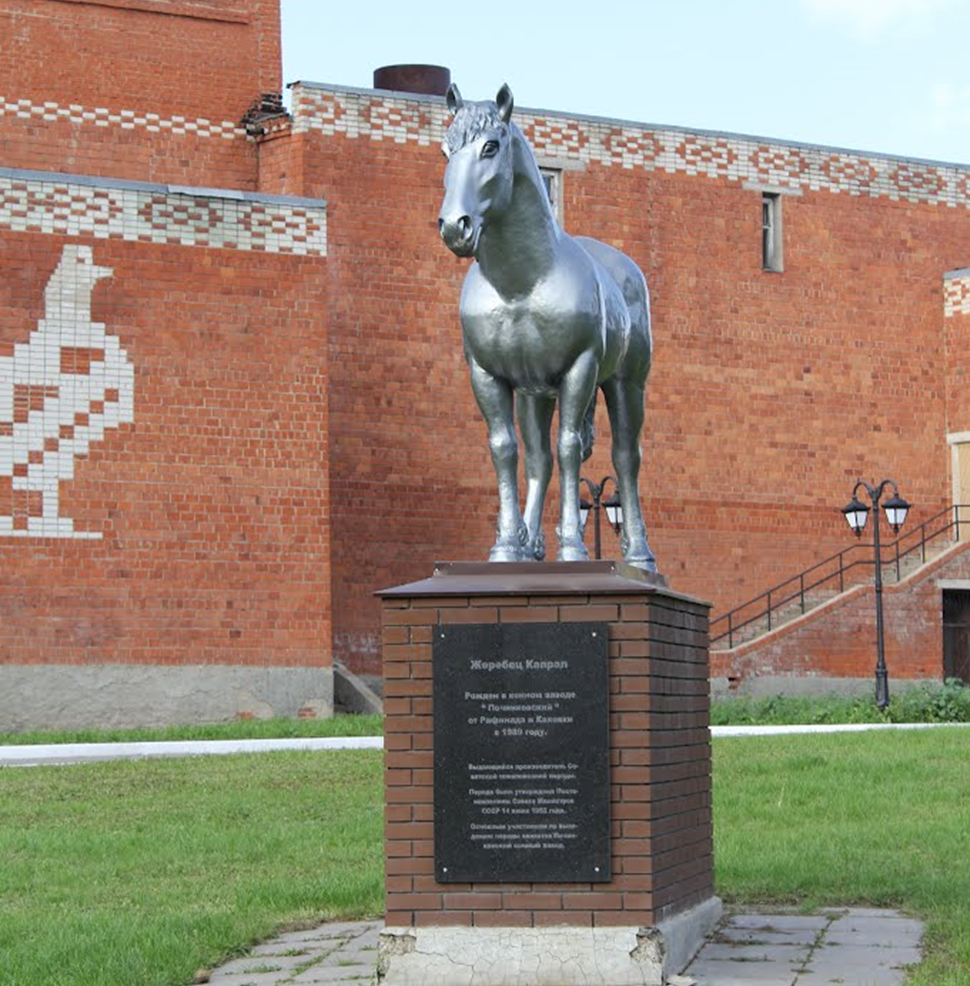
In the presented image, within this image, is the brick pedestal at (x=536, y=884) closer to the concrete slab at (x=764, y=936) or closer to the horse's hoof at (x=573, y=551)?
the horse's hoof at (x=573, y=551)

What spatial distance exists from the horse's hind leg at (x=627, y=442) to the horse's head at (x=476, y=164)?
202 centimetres

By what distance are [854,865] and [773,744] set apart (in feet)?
25.9

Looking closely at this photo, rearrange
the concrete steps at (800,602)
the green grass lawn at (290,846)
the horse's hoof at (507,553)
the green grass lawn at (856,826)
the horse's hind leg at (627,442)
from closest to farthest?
the horse's hoof at (507,553) < the green grass lawn at (290,846) < the horse's hind leg at (627,442) < the green grass lawn at (856,826) < the concrete steps at (800,602)

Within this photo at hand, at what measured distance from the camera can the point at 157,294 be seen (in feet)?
101

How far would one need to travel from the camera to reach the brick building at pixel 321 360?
30.1 meters

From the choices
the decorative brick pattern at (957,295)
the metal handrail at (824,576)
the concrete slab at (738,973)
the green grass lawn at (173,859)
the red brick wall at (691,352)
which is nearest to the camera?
the concrete slab at (738,973)

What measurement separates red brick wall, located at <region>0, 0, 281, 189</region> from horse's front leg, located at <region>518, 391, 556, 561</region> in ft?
83.1

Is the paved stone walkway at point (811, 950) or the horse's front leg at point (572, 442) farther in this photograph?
the horse's front leg at point (572, 442)

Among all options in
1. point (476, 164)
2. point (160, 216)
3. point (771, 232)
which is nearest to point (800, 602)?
point (771, 232)

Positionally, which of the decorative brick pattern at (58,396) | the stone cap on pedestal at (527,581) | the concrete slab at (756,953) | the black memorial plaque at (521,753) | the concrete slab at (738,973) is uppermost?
the decorative brick pattern at (58,396)

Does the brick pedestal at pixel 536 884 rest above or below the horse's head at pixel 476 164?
below

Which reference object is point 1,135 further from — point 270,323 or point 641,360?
point 641,360

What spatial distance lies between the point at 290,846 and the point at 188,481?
15271mm

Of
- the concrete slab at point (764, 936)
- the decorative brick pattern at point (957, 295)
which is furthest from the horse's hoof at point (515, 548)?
the decorative brick pattern at point (957, 295)
